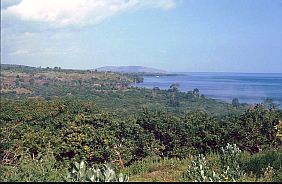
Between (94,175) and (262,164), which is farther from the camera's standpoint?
(262,164)

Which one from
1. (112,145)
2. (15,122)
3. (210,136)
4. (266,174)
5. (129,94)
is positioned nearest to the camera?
(266,174)

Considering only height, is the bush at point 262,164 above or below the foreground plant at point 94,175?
below

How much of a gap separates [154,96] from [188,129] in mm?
62979

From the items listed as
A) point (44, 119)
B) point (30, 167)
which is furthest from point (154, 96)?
point (30, 167)

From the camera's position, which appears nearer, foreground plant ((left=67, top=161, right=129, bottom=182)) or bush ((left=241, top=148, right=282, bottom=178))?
foreground plant ((left=67, top=161, right=129, bottom=182))

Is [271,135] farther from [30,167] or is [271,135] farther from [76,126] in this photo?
[30,167]

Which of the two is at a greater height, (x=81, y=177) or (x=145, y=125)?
(x=81, y=177)

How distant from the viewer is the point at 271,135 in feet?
64.1

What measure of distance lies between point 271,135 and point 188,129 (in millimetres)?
4268

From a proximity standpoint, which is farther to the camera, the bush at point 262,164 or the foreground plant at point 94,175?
the bush at point 262,164

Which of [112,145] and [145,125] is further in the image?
[145,125]

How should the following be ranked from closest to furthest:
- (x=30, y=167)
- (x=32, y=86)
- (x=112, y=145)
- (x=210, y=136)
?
1. (x=30, y=167)
2. (x=112, y=145)
3. (x=210, y=136)
4. (x=32, y=86)

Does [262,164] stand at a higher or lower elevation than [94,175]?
lower

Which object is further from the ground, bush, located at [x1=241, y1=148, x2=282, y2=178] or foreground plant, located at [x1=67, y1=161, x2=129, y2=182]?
foreground plant, located at [x1=67, y1=161, x2=129, y2=182]
